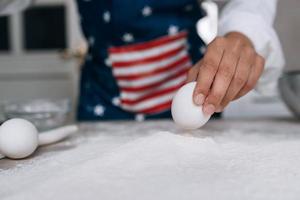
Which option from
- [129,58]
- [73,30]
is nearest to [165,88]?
[129,58]

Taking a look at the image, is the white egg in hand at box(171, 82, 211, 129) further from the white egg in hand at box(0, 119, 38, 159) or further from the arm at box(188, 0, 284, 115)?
the white egg in hand at box(0, 119, 38, 159)

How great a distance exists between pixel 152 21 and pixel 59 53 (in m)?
1.09

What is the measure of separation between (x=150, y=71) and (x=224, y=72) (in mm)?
388

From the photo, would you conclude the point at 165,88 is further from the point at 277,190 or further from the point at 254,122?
the point at 277,190

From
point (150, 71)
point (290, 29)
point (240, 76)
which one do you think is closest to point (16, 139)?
point (240, 76)

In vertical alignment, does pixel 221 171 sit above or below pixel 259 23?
below

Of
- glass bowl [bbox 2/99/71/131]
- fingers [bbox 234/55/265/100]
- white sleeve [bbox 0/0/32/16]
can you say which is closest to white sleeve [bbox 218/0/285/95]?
fingers [bbox 234/55/265/100]

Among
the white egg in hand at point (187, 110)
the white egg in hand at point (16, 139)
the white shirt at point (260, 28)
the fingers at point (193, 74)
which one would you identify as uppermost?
the white shirt at point (260, 28)

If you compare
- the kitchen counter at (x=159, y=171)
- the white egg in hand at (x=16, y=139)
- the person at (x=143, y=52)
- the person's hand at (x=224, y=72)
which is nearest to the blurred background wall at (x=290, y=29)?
the person at (x=143, y=52)

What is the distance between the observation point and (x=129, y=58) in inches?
A: 43.9

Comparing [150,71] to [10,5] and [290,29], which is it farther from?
[290,29]

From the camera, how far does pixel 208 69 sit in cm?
73

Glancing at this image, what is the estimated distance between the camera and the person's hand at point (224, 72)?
71cm

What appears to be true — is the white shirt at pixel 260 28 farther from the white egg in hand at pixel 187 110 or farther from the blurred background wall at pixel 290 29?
the blurred background wall at pixel 290 29
